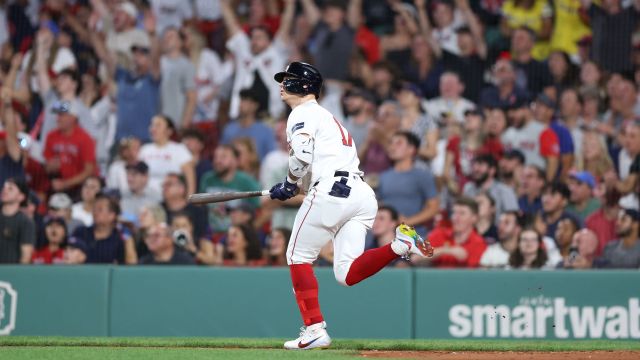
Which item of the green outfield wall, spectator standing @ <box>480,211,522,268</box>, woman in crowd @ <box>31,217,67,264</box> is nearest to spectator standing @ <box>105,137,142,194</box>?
woman in crowd @ <box>31,217,67,264</box>

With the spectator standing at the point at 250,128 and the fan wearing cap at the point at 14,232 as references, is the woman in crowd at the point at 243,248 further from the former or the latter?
the fan wearing cap at the point at 14,232

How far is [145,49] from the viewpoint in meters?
13.4

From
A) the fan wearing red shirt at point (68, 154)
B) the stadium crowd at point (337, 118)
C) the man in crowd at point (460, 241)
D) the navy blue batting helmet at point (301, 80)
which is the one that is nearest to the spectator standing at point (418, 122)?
the stadium crowd at point (337, 118)

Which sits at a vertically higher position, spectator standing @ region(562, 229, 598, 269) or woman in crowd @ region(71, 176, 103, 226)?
woman in crowd @ region(71, 176, 103, 226)

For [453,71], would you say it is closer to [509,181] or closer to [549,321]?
[509,181]

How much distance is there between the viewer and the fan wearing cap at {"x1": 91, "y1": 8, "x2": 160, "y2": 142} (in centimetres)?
1291

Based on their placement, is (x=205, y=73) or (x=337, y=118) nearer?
(x=337, y=118)

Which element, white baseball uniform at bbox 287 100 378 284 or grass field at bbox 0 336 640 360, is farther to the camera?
white baseball uniform at bbox 287 100 378 284

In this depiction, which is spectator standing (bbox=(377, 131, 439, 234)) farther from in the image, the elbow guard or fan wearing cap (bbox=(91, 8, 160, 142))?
the elbow guard

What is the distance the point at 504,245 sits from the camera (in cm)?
1107

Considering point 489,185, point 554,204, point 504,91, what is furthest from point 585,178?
point 504,91

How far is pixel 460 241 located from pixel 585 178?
65.8 inches

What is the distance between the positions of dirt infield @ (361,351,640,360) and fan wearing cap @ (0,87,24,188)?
601 cm

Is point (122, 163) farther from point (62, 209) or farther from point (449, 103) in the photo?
point (449, 103)
